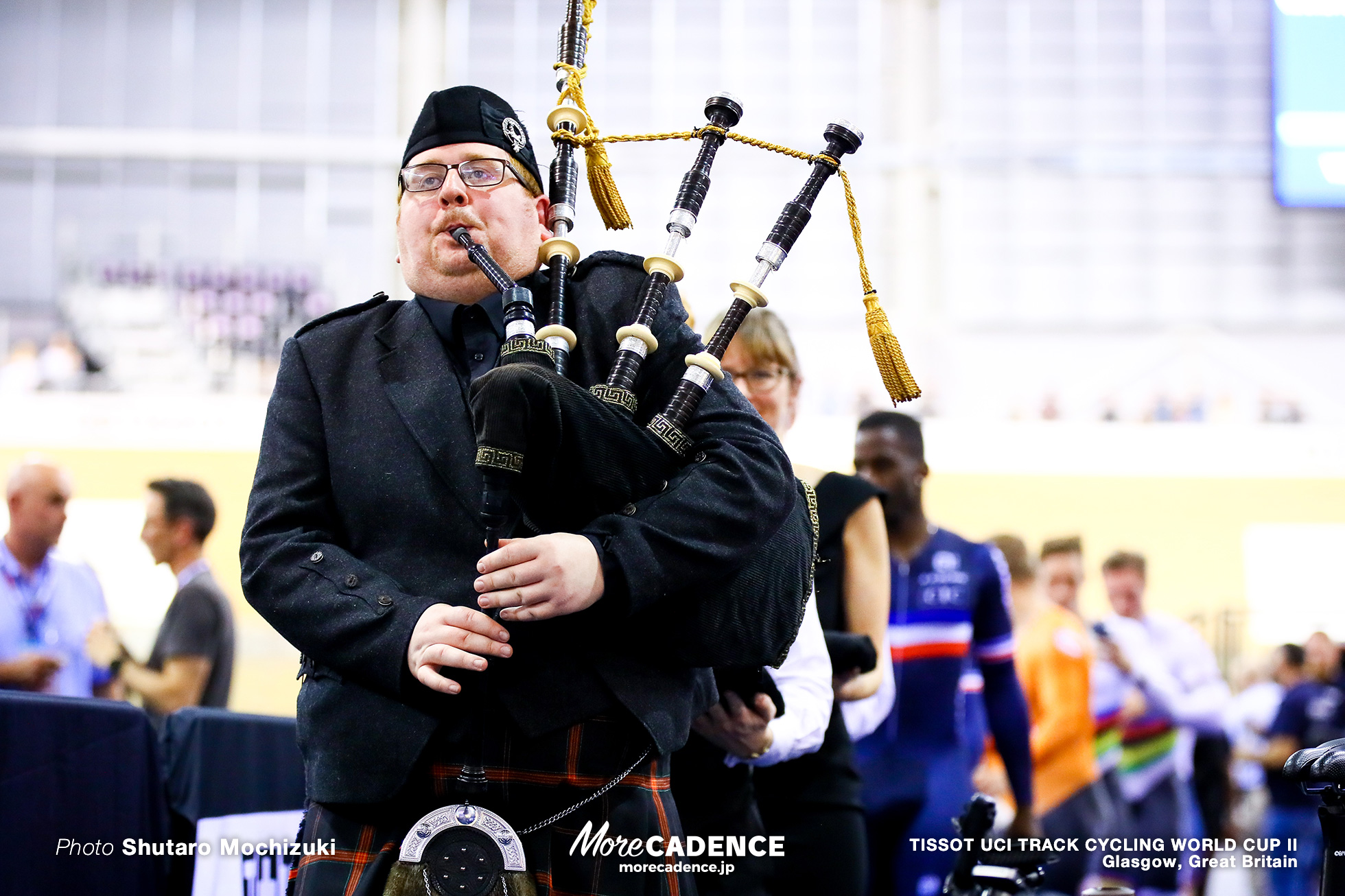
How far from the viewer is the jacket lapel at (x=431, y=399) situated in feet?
5.34

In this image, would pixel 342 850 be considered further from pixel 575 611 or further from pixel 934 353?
pixel 934 353

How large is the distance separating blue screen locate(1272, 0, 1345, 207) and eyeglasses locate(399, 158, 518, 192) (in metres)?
7.96

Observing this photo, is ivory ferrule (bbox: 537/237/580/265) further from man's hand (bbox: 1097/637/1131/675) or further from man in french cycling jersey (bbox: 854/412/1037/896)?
man's hand (bbox: 1097/637/1131/675)

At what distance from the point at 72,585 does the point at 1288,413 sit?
33.8 ft

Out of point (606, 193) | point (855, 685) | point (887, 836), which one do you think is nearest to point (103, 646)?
point (887, 836)

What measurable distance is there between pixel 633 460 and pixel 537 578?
0.65ft

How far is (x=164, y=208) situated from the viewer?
12.1 m

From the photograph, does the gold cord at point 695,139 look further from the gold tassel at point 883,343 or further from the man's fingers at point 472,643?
the man's fingers at point 472,643

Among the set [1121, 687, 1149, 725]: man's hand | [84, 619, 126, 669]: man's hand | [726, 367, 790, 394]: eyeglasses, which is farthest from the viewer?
[1121, 687, 1149, 725]: man's hand

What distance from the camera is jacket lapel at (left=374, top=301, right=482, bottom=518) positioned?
163 cm

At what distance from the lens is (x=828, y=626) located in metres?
2.78

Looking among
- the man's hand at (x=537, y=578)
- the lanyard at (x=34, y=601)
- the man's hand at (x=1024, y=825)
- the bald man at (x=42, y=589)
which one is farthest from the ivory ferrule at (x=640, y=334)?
the lanyard at (x=34, y=601)

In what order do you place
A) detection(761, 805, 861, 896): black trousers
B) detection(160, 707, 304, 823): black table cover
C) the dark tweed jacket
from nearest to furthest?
the dark tweed jacket → detection(761, 805, 861, 896): black trousers → detection(160, 707, 304, 823): black table cover

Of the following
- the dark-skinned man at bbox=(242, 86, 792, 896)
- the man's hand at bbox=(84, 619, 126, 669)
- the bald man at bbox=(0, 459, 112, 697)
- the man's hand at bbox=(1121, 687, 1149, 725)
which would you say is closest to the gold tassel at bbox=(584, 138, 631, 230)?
the dark-skinned man at bbox=(242, 86, 792, 896)
